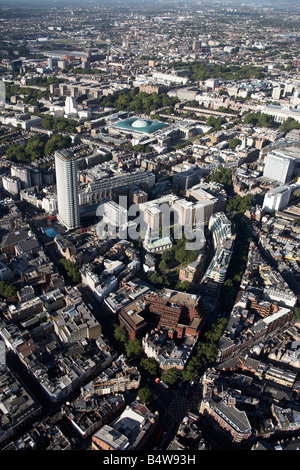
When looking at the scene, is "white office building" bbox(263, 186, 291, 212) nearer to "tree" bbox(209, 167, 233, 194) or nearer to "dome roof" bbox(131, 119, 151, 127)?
"tree" bbox(209, 167, 233, 194)

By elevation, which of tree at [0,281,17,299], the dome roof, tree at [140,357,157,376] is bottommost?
tree at [140,357,157,376]

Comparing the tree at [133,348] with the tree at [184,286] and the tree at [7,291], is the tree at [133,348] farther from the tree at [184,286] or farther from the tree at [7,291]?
the tree at [7,291]

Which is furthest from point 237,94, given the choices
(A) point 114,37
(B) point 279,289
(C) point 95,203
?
(A) point 114,37

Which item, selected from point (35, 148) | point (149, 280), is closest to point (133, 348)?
point (149, 280)

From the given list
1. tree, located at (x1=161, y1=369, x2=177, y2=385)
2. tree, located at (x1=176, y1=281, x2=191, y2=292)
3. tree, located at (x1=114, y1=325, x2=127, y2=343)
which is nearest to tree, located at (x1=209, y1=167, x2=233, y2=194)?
tree, located at (x1=176, y1=281, x2=191, y2=292)

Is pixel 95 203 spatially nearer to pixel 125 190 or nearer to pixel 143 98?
pixel 125 190

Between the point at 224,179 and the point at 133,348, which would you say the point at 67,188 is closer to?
the point at 133,348
